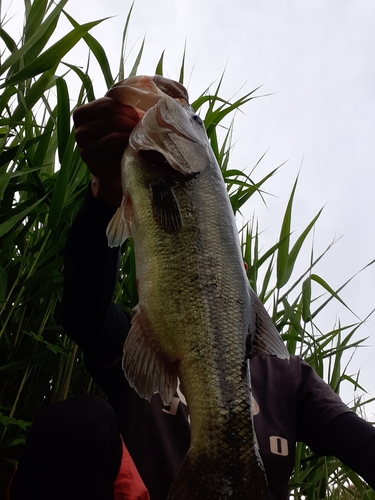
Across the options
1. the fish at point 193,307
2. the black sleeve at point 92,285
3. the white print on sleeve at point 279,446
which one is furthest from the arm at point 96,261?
the white print on sleeve at point 279,446

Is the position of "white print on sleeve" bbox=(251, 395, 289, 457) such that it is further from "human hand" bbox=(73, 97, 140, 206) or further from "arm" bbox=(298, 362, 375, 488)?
"human hand" bbox=(73, 97, 140, 206)

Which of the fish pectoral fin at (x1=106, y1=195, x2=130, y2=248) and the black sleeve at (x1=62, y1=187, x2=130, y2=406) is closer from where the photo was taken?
the fish pectoral fin at (x1=106, y1=195, x2=130, y2=248)

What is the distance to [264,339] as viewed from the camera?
112 cm

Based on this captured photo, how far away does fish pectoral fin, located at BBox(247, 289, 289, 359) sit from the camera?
43.6 inches

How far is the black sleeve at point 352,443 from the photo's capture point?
5.24 ft

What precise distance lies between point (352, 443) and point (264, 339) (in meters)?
0.76

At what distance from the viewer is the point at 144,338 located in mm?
1070

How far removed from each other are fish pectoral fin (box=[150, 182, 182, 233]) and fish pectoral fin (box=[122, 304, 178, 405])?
219 millimetres

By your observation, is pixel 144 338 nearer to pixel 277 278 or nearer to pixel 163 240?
pixel 163 240

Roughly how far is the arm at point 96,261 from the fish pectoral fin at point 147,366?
1.74 ft

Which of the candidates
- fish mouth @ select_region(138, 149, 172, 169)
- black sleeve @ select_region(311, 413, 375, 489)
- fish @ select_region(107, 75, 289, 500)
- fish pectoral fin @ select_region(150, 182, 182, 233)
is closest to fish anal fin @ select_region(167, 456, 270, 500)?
fish @ select_region(107, 75, 289, 500)

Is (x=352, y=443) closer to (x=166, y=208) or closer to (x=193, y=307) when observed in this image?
(x=193, y=307)

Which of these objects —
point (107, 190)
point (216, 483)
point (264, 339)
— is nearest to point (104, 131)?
point (107, 190)

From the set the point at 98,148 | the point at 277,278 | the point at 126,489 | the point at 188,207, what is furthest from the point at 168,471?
the point at 277,278
